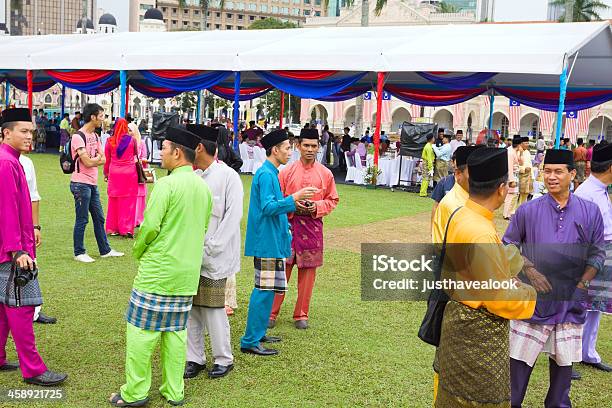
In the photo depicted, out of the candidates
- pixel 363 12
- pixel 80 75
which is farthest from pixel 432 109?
pixel 80 75

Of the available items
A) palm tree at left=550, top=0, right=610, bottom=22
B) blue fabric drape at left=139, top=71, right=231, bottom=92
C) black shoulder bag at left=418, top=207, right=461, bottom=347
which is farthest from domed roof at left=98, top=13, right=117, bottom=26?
black shoulder bag at left=418, top=207, right=461, bottom=347

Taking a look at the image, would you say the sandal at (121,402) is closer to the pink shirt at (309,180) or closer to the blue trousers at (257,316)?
the blue trousers at (257,316)

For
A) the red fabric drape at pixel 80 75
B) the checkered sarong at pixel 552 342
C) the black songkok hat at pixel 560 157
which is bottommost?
the checkered sarong at pixel 552 342

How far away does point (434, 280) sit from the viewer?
10.8 feet

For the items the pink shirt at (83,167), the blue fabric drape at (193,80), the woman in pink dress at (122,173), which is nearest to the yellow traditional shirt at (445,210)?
the pink shirt at (83,167)

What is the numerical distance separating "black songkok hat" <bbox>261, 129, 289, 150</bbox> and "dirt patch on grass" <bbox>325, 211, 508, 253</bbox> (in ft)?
14.1

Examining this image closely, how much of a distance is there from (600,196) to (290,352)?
8.27 feet

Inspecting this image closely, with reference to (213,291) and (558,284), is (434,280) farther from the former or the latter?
(213,291)

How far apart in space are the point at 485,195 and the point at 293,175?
274 centimetres

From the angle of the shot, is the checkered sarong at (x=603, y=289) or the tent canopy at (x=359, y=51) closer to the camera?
the checkered sarong at (x=603, y=289)

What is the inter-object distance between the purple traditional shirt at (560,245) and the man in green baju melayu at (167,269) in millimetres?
1955

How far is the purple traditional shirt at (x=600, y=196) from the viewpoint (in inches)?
187

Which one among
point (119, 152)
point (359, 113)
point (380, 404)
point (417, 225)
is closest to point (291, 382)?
point (380, 404)

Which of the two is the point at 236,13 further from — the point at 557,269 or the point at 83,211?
the point at 557,269
